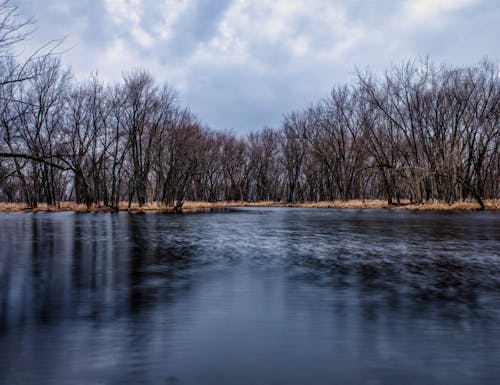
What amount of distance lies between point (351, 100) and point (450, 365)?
45.4 metres

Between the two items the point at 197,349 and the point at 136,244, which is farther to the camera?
the point at 136,244

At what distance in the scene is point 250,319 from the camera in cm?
409

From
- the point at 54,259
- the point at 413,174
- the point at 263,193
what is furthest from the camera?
the point at 263,193

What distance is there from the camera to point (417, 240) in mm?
11227

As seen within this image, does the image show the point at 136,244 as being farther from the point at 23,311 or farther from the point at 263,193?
the point at 263,193

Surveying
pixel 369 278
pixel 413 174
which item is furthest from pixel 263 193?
pixel 369 278

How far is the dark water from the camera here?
9.08 ft

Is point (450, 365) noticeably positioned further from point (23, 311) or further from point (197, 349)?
point (23, 311)

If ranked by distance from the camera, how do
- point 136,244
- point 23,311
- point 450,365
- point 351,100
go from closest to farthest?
point 450,365, point 23,311, point 136,244, point 351,100

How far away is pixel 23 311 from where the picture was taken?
4.32 m

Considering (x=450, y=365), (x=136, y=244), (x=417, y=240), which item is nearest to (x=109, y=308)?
(x=450, y=365)

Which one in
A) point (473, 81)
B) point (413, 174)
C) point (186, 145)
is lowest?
point (413, 174)

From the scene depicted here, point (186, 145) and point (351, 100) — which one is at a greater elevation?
point (351, 100)

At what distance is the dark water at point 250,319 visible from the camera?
9.08 ft
